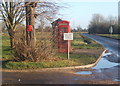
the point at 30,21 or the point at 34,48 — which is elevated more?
the point at 30,21

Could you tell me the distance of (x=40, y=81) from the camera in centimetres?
775

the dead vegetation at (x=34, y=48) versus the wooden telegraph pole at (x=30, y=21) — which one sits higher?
the wooden telegraph pole at (x=30, y=21)

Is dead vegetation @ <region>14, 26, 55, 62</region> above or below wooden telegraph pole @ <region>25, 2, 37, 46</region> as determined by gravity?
below

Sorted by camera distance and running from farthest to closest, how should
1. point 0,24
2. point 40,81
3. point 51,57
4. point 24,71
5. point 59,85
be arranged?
point 0,24 → point 51,57 → point 24,71 → point 40,81 → point 59,85

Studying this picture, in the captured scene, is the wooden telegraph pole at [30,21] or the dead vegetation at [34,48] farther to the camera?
the wooden telegraph pole at [30,21]

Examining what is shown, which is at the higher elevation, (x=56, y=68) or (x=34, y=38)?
(x=34, y=38)

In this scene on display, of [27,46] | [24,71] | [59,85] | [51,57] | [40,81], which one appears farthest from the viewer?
[51,57]

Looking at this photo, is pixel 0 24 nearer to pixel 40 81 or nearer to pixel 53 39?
pixel 53 39

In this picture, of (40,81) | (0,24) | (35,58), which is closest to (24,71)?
(35,58)

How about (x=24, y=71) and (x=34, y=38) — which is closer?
(x=24, y=71)

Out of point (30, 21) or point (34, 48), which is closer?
point (34, 48)

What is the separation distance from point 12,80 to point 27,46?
135 inches

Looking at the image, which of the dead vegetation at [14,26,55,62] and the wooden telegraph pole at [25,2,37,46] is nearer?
the dead vegetation at [14,26,55,62]

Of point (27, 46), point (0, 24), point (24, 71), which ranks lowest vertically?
point (24, 71)
